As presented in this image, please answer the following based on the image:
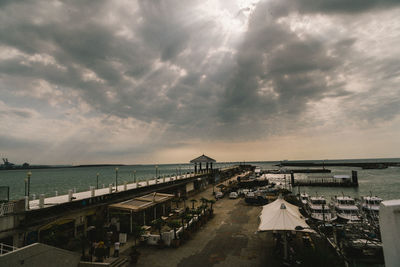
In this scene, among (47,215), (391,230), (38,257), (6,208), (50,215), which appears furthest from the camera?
(50,215)

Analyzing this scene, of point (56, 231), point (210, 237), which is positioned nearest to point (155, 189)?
point (210, 237)

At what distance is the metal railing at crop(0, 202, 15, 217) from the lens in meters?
12.2

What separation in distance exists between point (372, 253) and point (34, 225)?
959 inches

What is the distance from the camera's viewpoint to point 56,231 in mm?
14102

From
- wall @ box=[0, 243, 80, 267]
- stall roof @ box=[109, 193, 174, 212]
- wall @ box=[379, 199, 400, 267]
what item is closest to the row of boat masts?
stall roof @ box=[109, 193, 174, 212]

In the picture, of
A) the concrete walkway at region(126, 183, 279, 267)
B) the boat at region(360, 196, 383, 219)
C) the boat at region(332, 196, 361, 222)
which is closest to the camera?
the concrete walkway at region(126, 183, 279, 267)

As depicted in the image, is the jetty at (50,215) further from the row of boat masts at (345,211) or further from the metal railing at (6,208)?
the row of boat masts at (345,211)

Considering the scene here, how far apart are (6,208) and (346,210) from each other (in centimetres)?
3776

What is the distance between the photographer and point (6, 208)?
12562mm

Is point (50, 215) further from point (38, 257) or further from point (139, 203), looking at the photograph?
point (139, 203)

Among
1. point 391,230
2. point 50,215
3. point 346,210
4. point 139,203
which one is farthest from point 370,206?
point 50,215

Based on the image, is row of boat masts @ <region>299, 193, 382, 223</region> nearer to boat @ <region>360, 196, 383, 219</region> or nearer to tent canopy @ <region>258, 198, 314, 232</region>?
boat @ <region>360, 196, 383, 219</region>

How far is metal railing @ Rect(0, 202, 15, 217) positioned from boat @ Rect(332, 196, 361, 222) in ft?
112

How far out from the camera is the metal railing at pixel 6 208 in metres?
12.2
